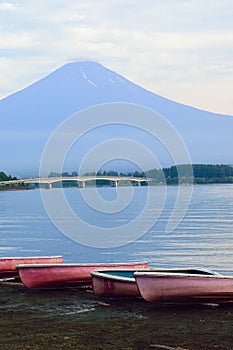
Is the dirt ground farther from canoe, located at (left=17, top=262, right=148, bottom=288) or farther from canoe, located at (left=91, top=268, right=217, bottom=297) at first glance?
canoe, located at (left=17, top=262, right=148, bottom=288)

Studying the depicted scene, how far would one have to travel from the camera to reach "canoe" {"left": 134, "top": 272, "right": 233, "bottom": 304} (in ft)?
35.9

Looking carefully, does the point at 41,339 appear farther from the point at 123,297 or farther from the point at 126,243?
the point at 126,243

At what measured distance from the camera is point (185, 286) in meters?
10.9

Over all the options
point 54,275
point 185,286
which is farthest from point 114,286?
point 54,275

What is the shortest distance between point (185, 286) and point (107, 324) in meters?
Answer: 1.64

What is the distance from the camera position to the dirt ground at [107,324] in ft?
28.5

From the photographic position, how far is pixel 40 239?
35.1 m

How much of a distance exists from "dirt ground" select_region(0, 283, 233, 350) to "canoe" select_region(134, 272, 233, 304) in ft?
0.66

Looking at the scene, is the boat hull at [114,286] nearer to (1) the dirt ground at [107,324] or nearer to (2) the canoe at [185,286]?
(1) the dirt ground at [107,324]

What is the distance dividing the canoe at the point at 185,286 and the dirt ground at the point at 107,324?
200mm

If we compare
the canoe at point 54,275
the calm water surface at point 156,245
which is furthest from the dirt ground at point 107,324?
the calm water surface at point 156,245

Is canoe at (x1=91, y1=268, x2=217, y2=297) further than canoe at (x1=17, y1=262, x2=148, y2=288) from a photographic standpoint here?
No

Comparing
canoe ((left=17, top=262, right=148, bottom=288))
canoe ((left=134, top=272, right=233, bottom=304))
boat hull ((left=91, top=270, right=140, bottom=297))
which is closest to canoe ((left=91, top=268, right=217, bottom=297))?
boat hull ((left=91, top=270, right=140, bottom=297))

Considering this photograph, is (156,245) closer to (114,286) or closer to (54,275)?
(54,275)
